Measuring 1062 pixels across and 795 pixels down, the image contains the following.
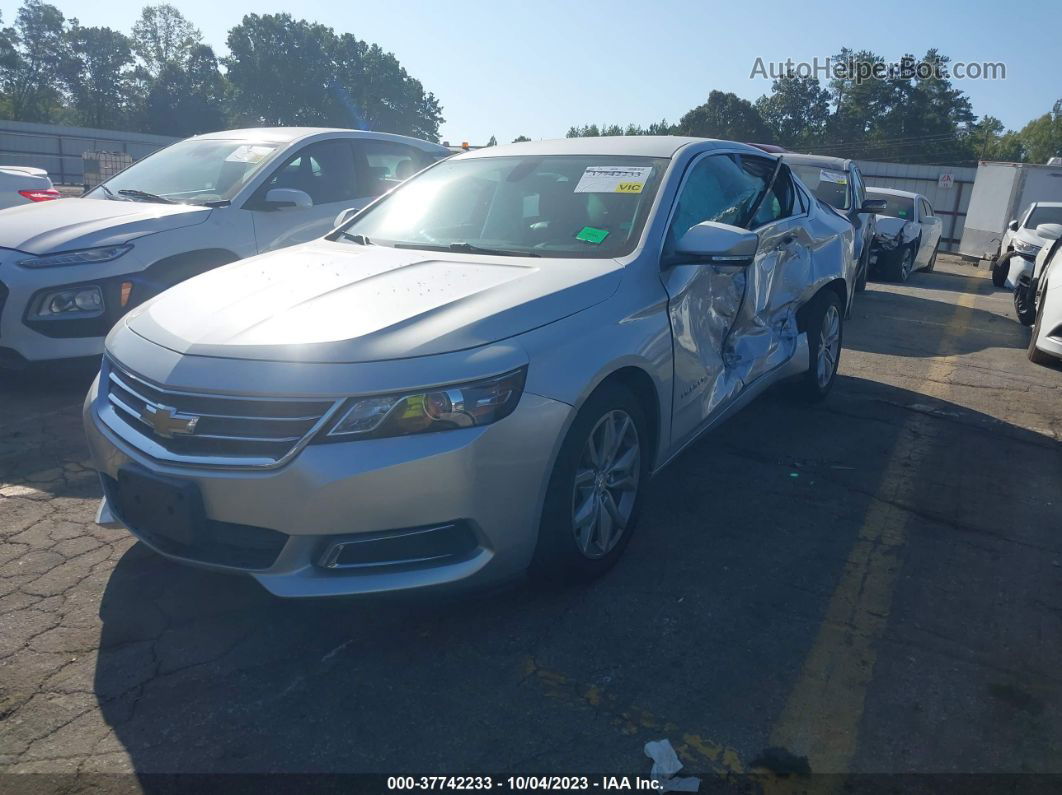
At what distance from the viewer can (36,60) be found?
89.0 meters

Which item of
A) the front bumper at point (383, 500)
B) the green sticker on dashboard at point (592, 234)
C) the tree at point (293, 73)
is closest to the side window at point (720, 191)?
the green sticker on dashboard at point (592, 234)

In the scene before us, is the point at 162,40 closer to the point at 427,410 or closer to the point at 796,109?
the point at 796,109

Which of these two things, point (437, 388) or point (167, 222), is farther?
point (167, 222)

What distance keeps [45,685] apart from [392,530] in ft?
3.81

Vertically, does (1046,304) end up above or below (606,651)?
above

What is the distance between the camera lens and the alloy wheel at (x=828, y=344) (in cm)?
568

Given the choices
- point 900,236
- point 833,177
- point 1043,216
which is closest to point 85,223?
point 833,177

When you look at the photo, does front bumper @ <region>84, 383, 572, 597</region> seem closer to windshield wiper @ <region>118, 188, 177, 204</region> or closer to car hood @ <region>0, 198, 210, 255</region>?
car hood @ <region>0, 198, 210, 255</region>

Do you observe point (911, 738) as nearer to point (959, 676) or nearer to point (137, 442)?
point (959, 676)

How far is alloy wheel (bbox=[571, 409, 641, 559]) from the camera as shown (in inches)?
124

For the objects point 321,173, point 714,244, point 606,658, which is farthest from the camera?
point 321,173

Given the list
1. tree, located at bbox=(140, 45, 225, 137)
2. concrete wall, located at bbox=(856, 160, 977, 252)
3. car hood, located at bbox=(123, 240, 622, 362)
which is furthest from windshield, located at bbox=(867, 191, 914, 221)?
tree, located at bbox=(140, 45, 225, 137)

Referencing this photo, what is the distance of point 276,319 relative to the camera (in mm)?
2992

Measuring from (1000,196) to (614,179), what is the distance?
64.9 feet
